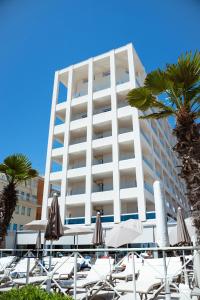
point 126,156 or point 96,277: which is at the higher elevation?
point 126,156

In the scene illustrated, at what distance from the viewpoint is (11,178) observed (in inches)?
497

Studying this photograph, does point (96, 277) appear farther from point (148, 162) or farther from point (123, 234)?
point (148, 162)

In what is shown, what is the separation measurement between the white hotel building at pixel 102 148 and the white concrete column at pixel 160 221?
14.3m

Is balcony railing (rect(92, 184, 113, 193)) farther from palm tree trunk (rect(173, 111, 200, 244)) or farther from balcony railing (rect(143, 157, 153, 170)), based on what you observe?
palm tree trunk (rect(173, 111, 200, 244))

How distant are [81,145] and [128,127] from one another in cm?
672

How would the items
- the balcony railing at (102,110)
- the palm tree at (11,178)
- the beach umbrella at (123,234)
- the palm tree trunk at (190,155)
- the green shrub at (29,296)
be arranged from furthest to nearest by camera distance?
the balcony railing at (102,110) < the palm tree at (11,178) < the beach umbrella at (123,234) < the palm tree trunk at (190,155) < the green shrub at (29,296)

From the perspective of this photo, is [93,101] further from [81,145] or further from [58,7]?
[58,7]

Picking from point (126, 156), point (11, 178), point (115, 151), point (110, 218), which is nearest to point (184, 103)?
point (11, 178)

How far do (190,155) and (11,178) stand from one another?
9358 millimetres

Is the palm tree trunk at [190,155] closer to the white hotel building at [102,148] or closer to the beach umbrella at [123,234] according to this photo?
the beach umbrella at [123,234]

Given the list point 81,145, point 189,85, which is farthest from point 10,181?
point 81,145

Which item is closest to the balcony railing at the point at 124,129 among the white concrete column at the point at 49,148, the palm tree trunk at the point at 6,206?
the white concrete column at the point at 49,148

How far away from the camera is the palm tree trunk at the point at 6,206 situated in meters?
11.3

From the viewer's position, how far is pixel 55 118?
3609cm
